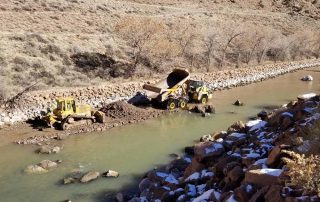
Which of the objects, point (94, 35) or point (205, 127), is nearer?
point (205, 127)

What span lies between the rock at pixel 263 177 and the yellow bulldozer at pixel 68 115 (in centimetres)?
1509

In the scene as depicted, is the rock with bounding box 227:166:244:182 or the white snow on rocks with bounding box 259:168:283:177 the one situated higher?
the white snow on rocks with bounding box 259:168:283:177

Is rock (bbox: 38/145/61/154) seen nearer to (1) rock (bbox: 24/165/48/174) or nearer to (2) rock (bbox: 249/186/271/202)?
(1) rock (bbox: 24/165/48/174)

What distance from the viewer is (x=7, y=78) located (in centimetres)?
3042

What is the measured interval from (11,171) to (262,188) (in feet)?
40.0

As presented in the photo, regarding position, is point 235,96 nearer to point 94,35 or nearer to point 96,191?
point 94,35

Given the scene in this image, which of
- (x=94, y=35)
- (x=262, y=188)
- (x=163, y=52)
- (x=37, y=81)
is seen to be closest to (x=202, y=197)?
(x=262, y=188)

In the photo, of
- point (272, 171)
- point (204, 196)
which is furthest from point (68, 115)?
point (272, 171)

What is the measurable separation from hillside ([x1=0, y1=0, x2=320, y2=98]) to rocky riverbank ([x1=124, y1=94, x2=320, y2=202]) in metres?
15.1

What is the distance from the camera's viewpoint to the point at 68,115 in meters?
24.6

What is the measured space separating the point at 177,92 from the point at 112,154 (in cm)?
1122

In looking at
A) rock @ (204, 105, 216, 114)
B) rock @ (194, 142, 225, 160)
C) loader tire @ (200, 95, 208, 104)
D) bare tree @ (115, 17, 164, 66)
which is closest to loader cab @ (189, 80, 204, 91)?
loader tire @ (200, 95, 208, 104)

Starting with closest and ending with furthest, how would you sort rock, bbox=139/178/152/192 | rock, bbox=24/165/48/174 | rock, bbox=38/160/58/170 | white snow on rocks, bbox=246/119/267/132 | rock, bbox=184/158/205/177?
1. rock, bbox=184/158/205/177
2. white snow on rocks, bbox=246/119/267/132
3. rock, bbox=139/178/152/192
4. rock, bbox=24/165/48/174
5. rock, bbox=38/160/58/170

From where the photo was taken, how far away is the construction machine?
29312mm
